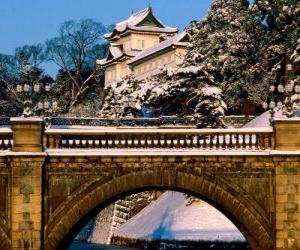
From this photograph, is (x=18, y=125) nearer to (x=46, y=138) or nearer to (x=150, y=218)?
(x=46, y=138)

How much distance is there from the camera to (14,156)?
24781mm

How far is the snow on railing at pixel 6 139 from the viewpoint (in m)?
25.1

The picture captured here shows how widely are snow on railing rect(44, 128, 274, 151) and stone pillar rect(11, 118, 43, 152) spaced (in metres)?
0.48

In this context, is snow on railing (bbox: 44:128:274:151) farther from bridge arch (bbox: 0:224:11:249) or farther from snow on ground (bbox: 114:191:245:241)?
snow on ground (bbox: 114:191:245:241)

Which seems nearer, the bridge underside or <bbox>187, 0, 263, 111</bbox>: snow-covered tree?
the bridge underside

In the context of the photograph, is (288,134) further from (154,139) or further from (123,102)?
(123,102)

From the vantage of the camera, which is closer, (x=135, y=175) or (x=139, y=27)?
(x=135, y=175)

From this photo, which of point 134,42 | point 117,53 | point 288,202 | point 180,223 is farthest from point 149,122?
point 134,42

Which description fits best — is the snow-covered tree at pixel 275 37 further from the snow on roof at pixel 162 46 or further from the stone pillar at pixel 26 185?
the snow on roof at pixel 162 46

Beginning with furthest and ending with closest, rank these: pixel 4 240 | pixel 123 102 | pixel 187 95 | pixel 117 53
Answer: pixel 117 53, pixel 123 102, pixel 187 95, pixel 4 240

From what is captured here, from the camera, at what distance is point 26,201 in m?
24.9

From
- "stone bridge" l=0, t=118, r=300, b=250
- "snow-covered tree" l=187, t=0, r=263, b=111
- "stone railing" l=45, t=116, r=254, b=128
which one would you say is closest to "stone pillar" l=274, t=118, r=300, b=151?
"stone bridge" l=0, t=118, r=300, b=250

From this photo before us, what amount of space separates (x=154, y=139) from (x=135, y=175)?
1156mm

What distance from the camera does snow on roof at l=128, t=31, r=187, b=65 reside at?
85.9m
